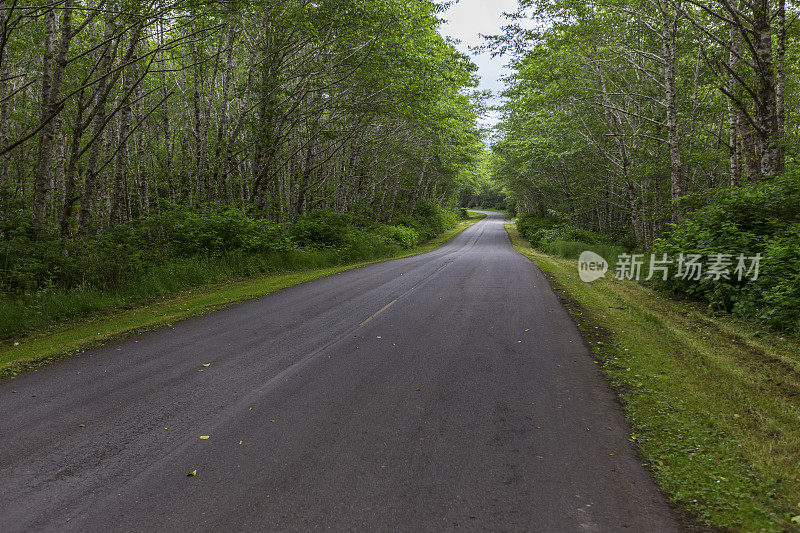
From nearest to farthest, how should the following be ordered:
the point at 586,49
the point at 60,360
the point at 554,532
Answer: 1. the point at 554,532
2. the point at 60,360
3. the point at 586,49

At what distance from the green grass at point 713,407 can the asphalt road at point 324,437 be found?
11.6 inches

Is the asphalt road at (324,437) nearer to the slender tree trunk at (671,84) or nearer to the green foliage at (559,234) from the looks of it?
the slender tree trunk at (671,84)

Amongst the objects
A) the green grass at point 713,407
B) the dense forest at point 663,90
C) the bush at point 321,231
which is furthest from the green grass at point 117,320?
the dense forest at point 663,90

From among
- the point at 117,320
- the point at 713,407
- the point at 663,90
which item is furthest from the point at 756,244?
the point at 117,320

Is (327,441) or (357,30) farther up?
(357,30)

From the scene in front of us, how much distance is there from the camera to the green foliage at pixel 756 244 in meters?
6.92

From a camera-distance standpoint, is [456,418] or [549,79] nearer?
[456,418]

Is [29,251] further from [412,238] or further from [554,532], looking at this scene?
[412,238]

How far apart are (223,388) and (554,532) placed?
12.0 ft

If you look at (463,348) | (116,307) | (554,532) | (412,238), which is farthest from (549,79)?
(554,532)

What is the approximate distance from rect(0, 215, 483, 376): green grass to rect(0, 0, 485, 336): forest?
0.49m

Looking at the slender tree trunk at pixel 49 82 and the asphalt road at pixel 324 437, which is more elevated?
the slender tree trunk at pixel 49 82

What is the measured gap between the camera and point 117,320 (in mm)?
7648

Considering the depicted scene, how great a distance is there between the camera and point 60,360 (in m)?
5.56
